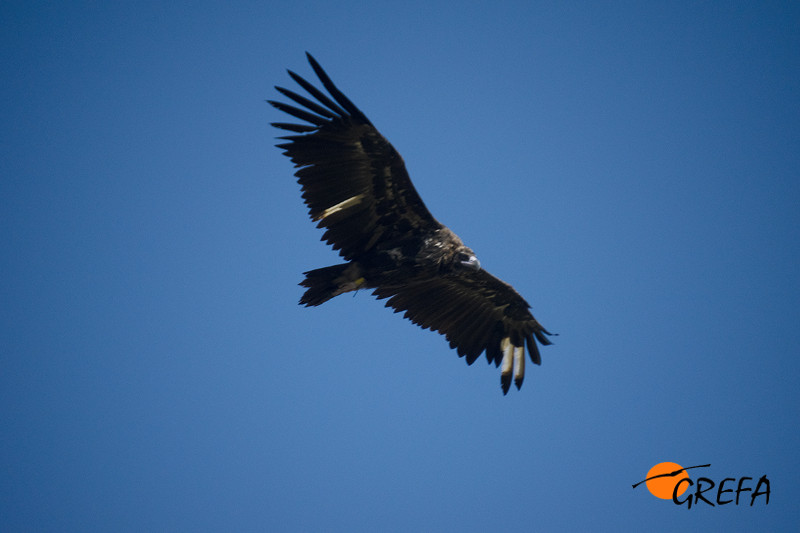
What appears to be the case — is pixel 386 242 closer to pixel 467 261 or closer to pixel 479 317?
pixel 467 261

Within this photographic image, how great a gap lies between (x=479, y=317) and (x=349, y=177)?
135 inches

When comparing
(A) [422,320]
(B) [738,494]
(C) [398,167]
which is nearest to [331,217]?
(C) [398,167]

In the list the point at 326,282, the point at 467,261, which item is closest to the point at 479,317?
the point at 467,261

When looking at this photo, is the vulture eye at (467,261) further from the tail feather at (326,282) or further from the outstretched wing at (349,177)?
the tail feather at (326,282)

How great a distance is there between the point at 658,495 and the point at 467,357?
126 inches

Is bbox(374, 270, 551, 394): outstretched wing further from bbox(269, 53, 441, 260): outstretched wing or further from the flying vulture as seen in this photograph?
bbox(269, 53, 441, 260): outstretched wing

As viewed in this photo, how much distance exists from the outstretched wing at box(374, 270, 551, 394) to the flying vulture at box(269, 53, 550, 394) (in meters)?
0.02

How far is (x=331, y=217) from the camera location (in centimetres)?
681

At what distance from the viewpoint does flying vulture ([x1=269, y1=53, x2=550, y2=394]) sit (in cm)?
636

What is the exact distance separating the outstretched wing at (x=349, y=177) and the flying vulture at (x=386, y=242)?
0.01 m

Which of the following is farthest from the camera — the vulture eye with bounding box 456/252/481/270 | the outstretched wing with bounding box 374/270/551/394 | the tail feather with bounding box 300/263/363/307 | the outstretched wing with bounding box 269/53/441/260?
the outstretched wing with bounding box 374/270/551/394

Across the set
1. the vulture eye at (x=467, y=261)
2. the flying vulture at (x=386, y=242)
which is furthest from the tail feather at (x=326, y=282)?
the vulture eye at (x=467, y=261)

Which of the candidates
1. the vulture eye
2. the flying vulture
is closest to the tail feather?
the flying vulture

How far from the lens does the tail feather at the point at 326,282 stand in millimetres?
6730
